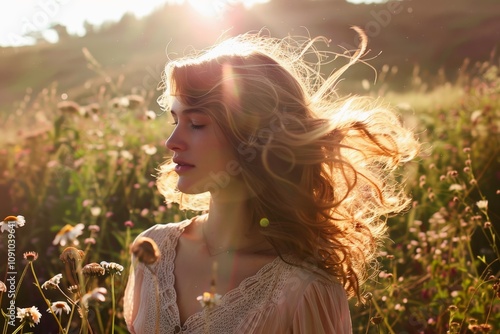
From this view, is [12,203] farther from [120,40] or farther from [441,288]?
[120,40]

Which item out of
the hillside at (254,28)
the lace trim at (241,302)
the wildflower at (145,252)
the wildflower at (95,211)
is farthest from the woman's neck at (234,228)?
the hillside at (254,28)

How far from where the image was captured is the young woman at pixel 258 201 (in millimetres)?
2490

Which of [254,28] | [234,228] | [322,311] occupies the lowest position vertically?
[322,311]

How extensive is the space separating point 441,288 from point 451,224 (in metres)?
0.51

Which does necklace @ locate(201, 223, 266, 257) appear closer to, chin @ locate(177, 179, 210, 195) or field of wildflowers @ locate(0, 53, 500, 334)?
chin @ locate(177, 179, 210, 195)

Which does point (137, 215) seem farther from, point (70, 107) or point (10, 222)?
point (10, 222)

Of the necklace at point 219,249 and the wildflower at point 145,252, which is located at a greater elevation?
the wildflower at point 145,252

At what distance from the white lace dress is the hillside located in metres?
8.71

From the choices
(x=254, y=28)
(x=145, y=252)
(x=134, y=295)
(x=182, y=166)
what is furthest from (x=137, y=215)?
(x=254, y=28)

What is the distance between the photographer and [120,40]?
47.5ft

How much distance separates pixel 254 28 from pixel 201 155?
11565 millimetres

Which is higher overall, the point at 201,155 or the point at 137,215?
the point at 201,155

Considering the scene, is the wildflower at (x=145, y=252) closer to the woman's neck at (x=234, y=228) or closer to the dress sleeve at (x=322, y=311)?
the dress sleeve at (x=322, y=311)

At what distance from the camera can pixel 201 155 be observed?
253 centimetres
